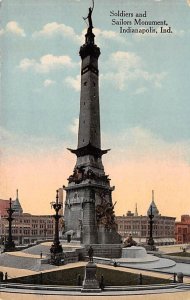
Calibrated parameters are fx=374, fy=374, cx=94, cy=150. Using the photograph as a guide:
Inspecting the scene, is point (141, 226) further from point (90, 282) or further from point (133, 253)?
point (90, 282)

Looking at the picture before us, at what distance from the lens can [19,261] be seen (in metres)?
21.6

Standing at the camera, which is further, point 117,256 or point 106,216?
point 106,216

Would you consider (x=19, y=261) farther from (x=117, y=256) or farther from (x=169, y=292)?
(x=169, y=292)

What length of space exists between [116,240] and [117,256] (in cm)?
240

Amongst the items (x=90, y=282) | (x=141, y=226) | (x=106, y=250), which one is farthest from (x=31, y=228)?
(x=90, y=282)

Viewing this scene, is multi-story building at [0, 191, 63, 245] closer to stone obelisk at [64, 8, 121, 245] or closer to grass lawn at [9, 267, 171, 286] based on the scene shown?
stone obelisk at [64, 8, 121, 245]

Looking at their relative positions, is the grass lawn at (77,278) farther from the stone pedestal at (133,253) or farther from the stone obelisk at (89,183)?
the stone obelisk at (89,183)

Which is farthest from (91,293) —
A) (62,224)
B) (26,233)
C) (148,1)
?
(26,233)

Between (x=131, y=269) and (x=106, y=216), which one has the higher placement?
(x=106, y=216)

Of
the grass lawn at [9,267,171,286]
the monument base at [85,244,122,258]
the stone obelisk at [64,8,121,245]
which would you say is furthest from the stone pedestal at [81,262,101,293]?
the stone obelisk at [64,8,121,245]

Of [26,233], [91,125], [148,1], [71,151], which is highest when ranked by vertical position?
[148,1]

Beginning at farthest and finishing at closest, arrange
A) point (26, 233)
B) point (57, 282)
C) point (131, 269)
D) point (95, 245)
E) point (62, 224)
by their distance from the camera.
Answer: point (26, 233)
point (62, 224)
point (95, 245)
point (131, 269)
point (57, 282)

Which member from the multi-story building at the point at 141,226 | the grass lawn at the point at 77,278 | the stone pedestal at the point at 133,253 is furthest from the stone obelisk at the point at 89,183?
the multi-story building at the point at 141,226

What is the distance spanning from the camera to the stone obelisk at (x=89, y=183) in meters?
26.4
